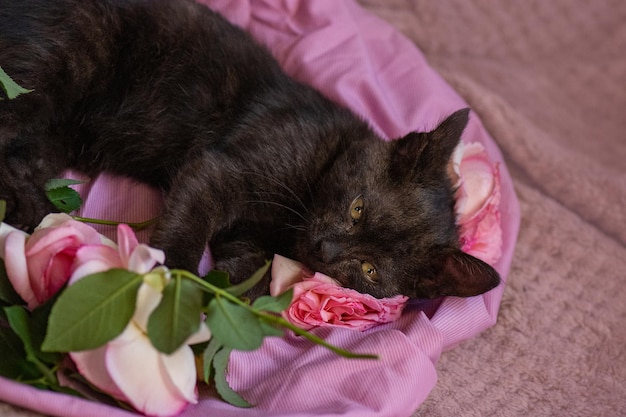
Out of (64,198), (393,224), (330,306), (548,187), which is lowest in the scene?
(548,187)

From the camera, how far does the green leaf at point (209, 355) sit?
104 cm

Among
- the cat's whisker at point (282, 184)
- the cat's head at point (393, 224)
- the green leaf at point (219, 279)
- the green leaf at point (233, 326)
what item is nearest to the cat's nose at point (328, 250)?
the cat's head at point (393, 224)

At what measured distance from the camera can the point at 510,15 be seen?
2285 mm

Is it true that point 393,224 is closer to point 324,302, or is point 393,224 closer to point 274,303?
point 324,302

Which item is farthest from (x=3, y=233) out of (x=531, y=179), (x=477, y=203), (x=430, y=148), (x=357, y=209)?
(x=531, y=179)

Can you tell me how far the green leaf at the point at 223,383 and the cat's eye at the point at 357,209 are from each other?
0.45m

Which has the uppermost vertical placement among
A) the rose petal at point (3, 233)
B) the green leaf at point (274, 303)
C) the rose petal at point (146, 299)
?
the rose petal at point (146, 299)

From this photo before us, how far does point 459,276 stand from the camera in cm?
141

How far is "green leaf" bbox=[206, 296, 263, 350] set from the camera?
935mm

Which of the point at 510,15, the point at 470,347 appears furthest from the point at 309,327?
the point at 510,15

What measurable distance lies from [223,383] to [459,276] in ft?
1.83

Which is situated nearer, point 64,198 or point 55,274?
point 55,274

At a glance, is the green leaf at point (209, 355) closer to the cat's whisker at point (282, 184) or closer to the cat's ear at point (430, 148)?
the cat's whisker at point (282, 184)

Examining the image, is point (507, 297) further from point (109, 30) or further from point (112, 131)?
point (109, 30)
